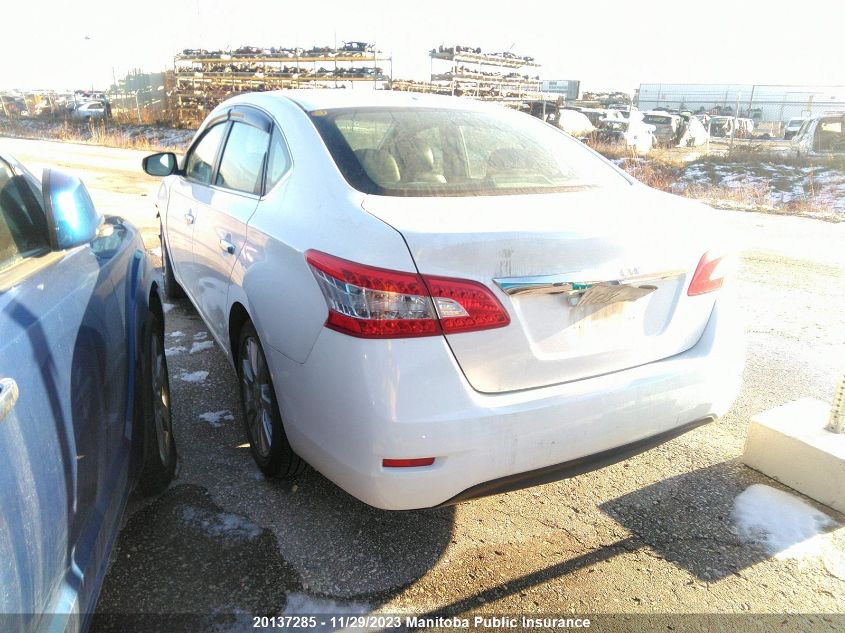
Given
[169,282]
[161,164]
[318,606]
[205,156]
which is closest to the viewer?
[318,606]

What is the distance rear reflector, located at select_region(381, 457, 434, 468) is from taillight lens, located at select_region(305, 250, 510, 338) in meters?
0.40

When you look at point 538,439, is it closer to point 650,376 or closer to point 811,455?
point 650,376

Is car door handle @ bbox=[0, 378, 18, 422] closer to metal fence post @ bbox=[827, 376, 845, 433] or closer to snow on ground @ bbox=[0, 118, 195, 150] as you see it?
metal fence post @ bbox=[827, 376, 845, 433]

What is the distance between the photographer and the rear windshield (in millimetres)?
2547

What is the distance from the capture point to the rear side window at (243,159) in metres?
3.08

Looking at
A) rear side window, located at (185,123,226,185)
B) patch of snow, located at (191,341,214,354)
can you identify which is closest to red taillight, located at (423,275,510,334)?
rear side window, located at (185,123,226,185)

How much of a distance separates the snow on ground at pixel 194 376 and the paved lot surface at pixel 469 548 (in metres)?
0.43

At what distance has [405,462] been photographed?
6.74ft

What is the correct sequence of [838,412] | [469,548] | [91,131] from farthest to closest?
[91,131], [838,412], [469,548]

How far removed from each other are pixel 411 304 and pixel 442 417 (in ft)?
1.18

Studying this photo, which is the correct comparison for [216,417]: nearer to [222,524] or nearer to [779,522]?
[222,524]

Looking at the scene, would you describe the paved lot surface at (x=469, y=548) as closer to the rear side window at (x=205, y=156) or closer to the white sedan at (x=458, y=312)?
the white sedan at (x=458, y=312)

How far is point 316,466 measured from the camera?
239 cm

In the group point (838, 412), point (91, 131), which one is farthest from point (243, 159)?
point (91, 131)
